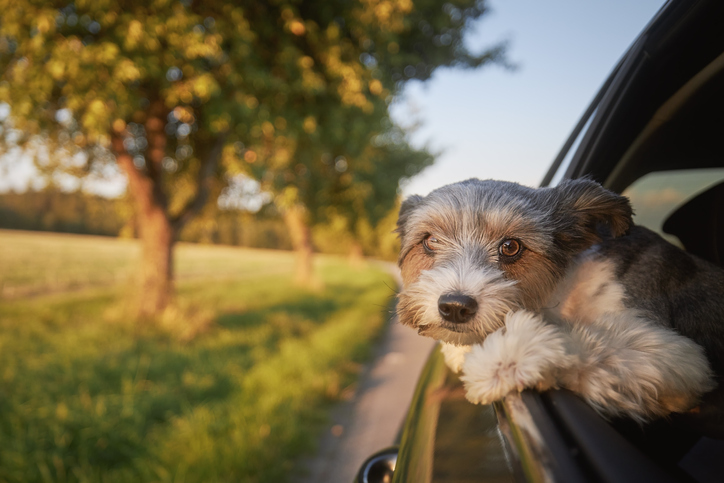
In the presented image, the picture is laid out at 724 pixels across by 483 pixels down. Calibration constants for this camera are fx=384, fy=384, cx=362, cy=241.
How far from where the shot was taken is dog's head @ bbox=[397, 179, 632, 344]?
1.24 metres

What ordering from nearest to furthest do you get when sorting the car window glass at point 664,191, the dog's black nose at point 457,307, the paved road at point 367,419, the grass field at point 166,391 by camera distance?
the dog's black nose at point 457,307 < the car window glass at point 664,191 < the grass field at point 166,391 < the paved road at point 367,419

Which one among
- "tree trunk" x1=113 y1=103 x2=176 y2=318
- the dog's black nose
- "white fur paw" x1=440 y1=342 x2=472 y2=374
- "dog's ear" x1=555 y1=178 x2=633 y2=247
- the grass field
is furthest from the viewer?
"tree trunk" x1=113 y1=103 x2=176 y2=318

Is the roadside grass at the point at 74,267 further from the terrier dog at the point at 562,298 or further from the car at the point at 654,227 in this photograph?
the car at the point at 654,227

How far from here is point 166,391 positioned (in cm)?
498

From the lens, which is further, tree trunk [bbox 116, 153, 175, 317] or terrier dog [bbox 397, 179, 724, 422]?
tree trunk [bbox 116, 153, 175, 317]

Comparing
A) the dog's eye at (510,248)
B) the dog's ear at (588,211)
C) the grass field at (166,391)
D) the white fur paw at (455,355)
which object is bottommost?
the grass field at (166,391)

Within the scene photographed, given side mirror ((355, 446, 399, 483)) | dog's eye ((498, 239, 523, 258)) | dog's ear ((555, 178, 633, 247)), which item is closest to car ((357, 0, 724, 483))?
side mirror ((355, 446, 399, 483))

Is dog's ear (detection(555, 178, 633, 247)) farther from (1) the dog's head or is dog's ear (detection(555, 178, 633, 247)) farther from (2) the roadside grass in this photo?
(2) the roadside grass

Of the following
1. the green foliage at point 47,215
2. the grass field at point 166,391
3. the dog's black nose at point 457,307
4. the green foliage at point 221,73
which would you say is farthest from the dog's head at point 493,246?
the green foliage at point 47,215

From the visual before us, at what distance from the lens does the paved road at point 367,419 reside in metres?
3.96

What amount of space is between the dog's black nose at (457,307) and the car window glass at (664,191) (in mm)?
1677

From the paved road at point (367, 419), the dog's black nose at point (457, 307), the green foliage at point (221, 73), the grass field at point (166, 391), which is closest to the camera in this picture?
the dog's black nose at point (457, 307)

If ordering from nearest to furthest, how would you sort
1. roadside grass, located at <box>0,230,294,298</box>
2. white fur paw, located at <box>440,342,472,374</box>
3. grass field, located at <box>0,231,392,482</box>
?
white fur paw, located at <box>440,342,472,374</box> → grass field, located at <box>0,231,392,482</box> → roadside grass, located at <box>0,230,294,298</box>

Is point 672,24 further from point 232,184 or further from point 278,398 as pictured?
point 232,184
